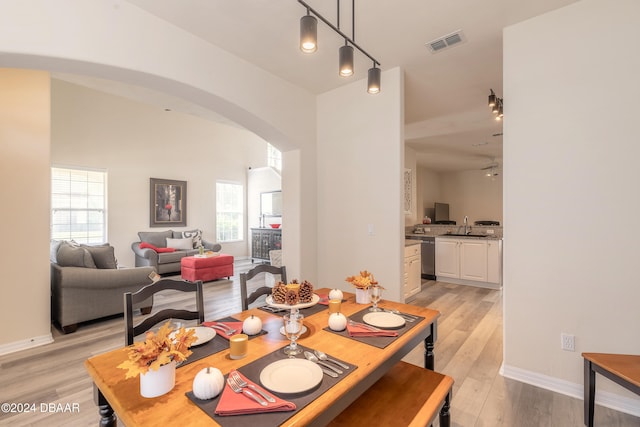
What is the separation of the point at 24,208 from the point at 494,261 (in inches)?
252

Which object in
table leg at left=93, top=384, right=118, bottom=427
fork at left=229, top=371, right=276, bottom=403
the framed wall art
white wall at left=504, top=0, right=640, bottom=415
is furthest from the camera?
the framed wall art

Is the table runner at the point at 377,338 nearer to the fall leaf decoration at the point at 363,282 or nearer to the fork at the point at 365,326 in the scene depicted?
the fork at the point at 365,326

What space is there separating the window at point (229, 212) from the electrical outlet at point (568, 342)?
7.90 meters

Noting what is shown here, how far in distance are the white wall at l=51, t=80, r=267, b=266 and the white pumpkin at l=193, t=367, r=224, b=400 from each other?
688 cm

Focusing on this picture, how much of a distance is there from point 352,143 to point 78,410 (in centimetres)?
330

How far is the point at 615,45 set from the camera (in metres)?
2.04

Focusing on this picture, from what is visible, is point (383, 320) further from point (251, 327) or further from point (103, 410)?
point (103, 410)

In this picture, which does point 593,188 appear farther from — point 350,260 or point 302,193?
point 302,193

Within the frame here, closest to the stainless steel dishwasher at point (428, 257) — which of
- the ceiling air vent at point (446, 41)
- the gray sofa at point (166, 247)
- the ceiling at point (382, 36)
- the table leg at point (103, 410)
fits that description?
the ceiling at point (382, 36)

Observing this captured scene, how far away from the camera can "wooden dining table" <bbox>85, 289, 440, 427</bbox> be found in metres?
0.93

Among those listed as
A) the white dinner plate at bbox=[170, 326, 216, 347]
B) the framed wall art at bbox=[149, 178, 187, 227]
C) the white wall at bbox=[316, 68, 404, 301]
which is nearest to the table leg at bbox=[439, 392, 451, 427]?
the white dinner plate at bbox=[170, 326, 216, 347]

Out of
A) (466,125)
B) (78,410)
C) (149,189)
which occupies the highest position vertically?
(466,125)

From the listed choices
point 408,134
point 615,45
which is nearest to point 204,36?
point 615,45

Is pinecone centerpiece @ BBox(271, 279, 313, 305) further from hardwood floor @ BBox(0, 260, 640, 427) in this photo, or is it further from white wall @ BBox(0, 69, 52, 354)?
white wall @ BBox(0, 69, 52, 354)
